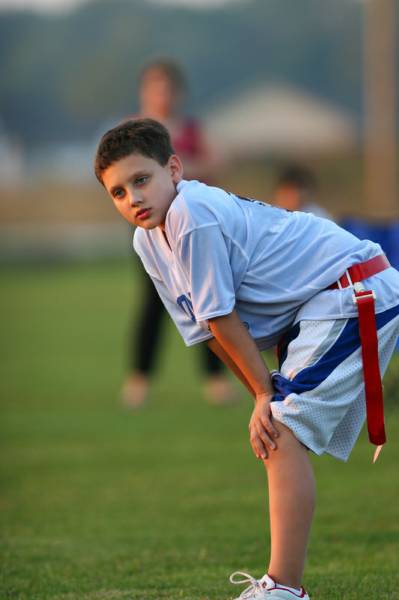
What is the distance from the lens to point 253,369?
344cm

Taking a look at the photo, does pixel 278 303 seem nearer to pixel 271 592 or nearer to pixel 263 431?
pixel 263 431

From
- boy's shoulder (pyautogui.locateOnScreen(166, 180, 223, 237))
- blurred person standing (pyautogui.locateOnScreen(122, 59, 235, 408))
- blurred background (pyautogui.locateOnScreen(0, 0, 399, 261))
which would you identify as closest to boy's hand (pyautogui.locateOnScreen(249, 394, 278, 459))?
boy's shoulder (pyautogui.locateOnScreen(166, 180, 223, 237))

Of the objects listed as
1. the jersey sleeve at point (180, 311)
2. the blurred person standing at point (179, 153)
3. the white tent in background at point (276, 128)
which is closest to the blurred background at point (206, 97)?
the white tent in background at point (276, 128)

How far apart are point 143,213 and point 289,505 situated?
921mm

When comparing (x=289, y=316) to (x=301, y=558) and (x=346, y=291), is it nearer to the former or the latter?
(x=346, y=291)

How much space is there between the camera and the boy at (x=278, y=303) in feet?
11.1

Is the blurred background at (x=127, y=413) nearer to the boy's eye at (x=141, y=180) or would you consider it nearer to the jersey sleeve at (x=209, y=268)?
the jersey sleeve at (x=209, y=268)

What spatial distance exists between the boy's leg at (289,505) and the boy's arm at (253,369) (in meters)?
0.03

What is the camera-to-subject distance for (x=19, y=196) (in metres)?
39.4

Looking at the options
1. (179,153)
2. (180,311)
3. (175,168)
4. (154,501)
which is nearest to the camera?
(175,168)

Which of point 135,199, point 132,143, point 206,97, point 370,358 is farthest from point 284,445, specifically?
point 206,97

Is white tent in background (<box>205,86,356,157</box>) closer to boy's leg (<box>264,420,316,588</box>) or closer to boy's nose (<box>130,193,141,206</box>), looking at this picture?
boy's nose (<box>130,193,141,206</box>)

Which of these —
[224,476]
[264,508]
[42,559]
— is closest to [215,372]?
[224,476]

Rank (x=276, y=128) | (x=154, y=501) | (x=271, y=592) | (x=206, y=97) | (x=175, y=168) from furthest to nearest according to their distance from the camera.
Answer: (x=206, y=97) → (x=276, y=128) → (x=154, y=501) → (x=175, y=168) → (x=271, y=592)
